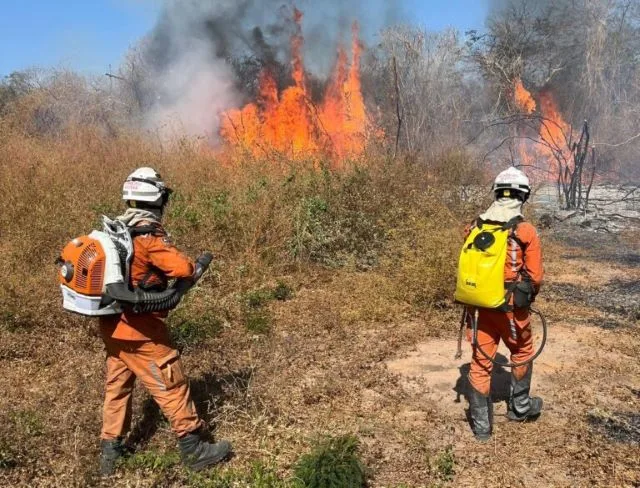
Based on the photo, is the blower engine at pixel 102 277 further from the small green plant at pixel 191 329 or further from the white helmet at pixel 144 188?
the small green plant at pixel 191 329

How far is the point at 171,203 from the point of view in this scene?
9.02 meters

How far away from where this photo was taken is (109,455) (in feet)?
12.1

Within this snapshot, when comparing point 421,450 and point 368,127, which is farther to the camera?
point 368,127

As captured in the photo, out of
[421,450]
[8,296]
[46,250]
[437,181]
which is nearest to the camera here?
[421,450]

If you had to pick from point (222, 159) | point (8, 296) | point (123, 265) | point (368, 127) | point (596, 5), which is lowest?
point (8, 296)

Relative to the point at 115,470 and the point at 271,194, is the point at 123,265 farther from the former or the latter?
the point at 271,194

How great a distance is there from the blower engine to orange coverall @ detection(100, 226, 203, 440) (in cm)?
9

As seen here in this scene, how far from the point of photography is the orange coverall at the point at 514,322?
4.01m

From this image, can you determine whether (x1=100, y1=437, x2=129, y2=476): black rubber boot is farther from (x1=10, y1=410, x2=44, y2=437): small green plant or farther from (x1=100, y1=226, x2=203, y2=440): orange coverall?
(x1=10, y1=410, x2=44, y2=437): small green plant

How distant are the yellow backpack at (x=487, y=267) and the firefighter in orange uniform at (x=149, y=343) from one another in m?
1.90

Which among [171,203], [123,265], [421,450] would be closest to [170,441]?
[123,265]

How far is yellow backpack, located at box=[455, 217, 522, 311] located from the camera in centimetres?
390

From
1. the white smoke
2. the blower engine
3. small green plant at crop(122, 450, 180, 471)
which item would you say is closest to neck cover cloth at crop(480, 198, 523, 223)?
the blower engine

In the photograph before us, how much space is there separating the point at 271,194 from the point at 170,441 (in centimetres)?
572
